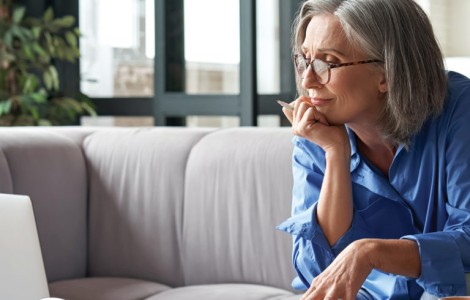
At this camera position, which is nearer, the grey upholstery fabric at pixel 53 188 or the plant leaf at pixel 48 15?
the grey upholstery fabric at pixel 53 188

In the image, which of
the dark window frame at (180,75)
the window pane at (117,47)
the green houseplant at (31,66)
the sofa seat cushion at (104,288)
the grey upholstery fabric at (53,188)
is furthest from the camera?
the window pane at (117,47)

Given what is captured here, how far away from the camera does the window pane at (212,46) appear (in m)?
4.43

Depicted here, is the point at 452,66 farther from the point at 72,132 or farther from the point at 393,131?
the point at 393,131

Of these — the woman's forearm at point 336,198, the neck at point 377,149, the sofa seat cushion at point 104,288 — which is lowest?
the sofa seat cushion at point 104,288

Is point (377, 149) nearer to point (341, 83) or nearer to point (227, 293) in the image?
point (341, 83)

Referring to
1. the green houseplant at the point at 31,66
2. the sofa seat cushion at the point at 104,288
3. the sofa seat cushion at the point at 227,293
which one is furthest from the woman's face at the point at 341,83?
the green houseplant at the point at 31,66

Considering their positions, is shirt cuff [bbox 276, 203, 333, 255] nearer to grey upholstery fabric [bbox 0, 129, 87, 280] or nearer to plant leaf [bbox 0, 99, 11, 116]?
grey upholstery fabric [bbox 0, 129, 87, 280]

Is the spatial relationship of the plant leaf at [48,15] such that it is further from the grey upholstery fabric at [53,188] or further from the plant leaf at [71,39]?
the grey upholstery fabric at [53,188]

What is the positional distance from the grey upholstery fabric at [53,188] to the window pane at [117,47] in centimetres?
158

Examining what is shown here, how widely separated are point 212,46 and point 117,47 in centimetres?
64

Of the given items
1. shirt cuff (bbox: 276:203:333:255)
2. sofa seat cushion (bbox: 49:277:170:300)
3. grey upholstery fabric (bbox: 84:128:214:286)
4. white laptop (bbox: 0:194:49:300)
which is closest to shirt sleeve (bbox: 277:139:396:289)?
shirt cuff (bbox: 276:203:333:255)

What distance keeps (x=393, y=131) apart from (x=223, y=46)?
2762mm

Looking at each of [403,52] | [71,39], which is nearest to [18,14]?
[71,39]

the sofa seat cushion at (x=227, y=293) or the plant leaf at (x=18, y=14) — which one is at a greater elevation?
the plant leaf at (x=18, y=14)
